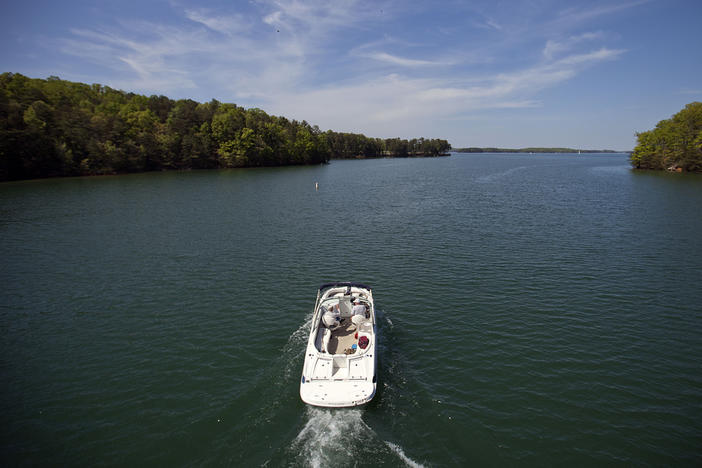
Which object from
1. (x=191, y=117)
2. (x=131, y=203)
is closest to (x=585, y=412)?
(x=131, y=203)

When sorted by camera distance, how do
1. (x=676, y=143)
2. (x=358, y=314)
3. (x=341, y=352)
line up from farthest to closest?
(x=676, y=143) → (x=358, y=314) → (x=341, y=352)

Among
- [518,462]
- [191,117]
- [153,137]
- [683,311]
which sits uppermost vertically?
[191,117]

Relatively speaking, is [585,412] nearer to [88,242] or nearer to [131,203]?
[88,242]

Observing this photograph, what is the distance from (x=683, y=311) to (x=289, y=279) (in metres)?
26.7

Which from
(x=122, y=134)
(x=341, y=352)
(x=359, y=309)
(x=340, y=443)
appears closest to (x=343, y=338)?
(x=341, y=352)

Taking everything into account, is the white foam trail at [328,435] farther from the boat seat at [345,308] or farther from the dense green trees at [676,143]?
the dense green trees at [676,143]

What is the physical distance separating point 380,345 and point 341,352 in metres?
2.90

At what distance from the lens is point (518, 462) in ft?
38.5

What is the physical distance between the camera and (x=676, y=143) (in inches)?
3962

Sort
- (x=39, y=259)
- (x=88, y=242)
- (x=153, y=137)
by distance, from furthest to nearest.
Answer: (x=153, y=137)
(x=88, y=242)
(x=39, y=259)

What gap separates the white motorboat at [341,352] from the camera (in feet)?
43.5

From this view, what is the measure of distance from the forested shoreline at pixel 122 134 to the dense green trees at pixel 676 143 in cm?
13215

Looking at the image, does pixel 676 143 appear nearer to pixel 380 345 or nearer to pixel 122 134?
pixel 380 345

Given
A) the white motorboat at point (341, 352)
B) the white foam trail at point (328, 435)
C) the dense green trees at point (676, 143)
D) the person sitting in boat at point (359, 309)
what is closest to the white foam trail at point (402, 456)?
the white foam trail at point (328, 435)
